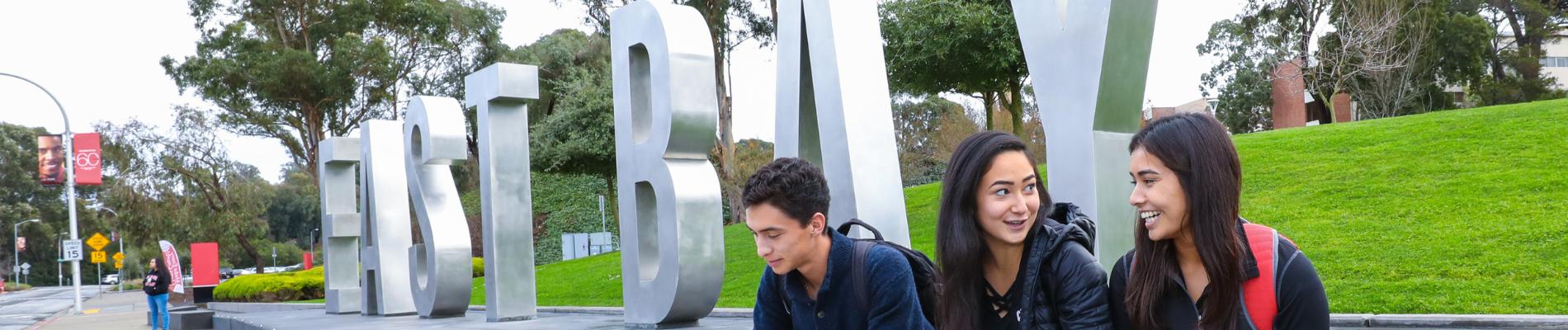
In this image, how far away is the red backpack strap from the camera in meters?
2.02

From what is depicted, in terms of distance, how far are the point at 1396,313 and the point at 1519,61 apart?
32.3 m

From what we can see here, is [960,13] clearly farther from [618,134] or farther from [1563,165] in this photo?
[618,134]

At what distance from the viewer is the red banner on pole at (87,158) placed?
86.9 feet

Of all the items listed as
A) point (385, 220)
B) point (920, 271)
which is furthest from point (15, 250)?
point (920, 271)

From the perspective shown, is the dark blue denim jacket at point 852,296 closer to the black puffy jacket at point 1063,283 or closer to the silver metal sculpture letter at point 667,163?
the black puffy jacket at point 1063,283

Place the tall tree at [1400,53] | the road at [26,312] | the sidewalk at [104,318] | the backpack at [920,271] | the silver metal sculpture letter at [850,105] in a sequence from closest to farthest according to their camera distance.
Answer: the backpack at [920,271], the silver metal sculpture letter at [850,105], the sidewalk at [104,318], the road at [26,312], the tall tree at [1400,53]

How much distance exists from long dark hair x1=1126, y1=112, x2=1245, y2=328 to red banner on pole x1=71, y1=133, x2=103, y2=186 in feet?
97.1

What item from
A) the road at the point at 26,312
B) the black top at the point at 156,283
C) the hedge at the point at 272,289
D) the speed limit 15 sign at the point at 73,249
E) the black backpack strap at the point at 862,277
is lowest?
the road at the point at 26,312

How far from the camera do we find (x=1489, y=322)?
7.32m

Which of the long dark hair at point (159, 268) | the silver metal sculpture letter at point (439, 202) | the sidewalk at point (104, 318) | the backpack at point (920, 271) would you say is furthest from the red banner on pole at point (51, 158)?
the backpack at point (920, 271)

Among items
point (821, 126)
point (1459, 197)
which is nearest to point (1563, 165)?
point (1459, 197)

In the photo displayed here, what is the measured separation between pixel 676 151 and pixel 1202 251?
5.65m

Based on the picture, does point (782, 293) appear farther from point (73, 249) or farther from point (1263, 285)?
point (73, 249)

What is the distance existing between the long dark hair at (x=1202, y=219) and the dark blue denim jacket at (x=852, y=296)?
0.50 meters
